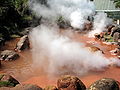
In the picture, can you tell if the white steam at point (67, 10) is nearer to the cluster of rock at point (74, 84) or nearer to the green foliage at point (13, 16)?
the green foliage at point (13, 16)

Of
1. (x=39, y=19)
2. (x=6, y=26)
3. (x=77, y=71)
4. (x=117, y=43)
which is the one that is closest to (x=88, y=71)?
(x=77, y=71)

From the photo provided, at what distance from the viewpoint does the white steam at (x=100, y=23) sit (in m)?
29.4

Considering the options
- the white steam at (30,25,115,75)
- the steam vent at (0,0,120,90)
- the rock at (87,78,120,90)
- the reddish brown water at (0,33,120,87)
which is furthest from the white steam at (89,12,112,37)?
the rock at (87,78,120,90)

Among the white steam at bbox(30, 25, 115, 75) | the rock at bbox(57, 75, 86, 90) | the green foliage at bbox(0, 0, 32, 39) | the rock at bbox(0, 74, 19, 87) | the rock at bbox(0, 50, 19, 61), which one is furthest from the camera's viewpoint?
the green foliage at bbox(0, 0, 32, 39)

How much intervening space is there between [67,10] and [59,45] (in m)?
11.4

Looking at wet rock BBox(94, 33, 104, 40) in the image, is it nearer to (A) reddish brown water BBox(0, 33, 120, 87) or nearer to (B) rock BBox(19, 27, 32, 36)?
(B) rock BBox(19, 27, 32, 36)

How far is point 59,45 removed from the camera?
21.4m

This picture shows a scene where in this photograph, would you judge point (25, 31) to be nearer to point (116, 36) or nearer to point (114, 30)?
point (116, 36)

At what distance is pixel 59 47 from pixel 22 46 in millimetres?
3139

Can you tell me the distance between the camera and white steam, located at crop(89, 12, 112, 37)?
96.6 ft

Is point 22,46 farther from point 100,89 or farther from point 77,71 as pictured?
point 100,89

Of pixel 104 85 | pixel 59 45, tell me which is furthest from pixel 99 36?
pixel 104 85

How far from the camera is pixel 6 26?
85.8 feet

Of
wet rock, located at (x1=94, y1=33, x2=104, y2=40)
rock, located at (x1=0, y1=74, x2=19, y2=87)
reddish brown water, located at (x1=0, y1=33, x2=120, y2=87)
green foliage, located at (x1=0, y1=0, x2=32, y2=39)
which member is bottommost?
wet rock, located at (x1=94, y1=33, x2=104, y2=40)
